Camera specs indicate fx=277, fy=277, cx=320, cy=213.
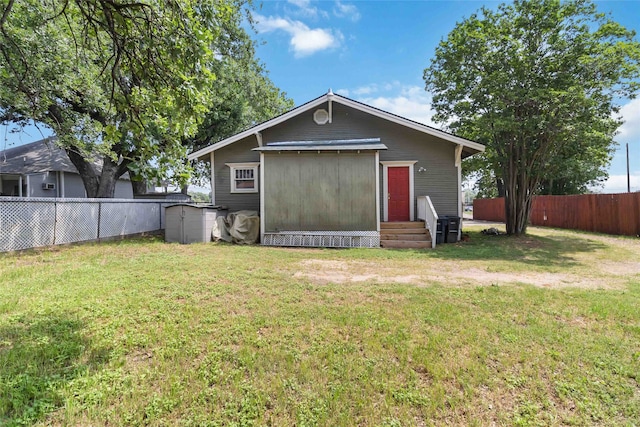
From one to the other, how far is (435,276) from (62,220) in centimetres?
994

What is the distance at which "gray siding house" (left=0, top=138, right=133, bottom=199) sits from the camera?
580 inches

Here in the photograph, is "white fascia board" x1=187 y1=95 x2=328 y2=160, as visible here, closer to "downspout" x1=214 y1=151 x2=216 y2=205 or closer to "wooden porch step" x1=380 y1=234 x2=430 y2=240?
"downspout" x1=214 y1=151 x2=216 y2=205

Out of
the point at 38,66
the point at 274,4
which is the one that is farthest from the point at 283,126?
the point at 38,66

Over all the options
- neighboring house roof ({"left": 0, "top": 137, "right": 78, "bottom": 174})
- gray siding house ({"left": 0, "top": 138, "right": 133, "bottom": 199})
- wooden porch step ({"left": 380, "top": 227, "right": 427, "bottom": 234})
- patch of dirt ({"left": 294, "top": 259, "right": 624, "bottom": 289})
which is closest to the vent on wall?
wooden porch step ({"left": 380, "top": 227, "right": 427, "bottom": 234})

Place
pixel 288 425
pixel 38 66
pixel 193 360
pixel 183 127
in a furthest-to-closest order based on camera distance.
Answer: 1. pixel 38 66
2. pixel 183 127
3. pixel 193 360
4. pixel 288 425

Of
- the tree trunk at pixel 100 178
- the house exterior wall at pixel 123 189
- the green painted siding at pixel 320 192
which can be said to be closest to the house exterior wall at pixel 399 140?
the green painted siding at pixel 320 192

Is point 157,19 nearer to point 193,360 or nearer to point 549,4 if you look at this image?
point 193,360

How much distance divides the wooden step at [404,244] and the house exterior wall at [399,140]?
6.83 feet

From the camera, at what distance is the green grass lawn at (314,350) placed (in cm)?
203

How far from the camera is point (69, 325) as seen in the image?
304cm

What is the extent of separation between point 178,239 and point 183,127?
7397 millimetres

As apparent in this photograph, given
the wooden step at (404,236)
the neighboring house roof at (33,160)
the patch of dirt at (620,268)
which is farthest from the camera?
the neighboring house roof at (33,160)

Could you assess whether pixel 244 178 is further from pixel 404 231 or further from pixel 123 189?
pixel 123 189

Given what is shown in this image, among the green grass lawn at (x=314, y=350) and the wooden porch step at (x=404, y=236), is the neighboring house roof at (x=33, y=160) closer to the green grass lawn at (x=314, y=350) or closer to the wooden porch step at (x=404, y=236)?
the green grass lawn at (x=314, y=350)
